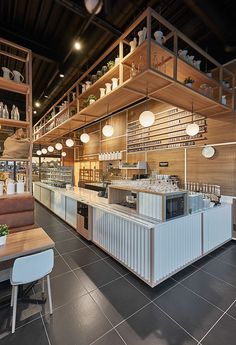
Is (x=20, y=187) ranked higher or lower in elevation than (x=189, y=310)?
higher

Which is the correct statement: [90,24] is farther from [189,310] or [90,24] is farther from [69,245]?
[189,310]

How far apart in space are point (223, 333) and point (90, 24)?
4.72 m

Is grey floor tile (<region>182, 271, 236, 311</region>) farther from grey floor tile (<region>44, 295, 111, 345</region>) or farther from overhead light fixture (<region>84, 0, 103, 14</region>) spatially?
overhead light fixture (<region>84, 0, 103, 14</region>)

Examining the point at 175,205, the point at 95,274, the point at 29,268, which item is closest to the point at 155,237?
the point at 175,205

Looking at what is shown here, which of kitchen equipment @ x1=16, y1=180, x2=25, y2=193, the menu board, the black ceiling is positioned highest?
the black ceiling

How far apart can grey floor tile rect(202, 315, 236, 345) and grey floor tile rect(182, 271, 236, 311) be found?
193mm

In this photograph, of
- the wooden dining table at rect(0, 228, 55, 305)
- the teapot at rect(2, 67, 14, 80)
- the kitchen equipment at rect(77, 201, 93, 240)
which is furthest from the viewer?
the kitchen equipment at rect(77, 201, 93, 240)

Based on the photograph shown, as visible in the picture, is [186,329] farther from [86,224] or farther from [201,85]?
[201,85]

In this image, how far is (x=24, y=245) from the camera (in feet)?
6.27

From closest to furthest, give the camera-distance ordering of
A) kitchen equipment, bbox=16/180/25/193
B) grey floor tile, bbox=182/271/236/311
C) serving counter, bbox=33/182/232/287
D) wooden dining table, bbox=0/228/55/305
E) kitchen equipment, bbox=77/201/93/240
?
wooden dining table, bbox=0/228/55/305
grey floor tile, bbox=182/271/236/311
serving counter, bbox=33/182/232/287
kitchen equipment, bbox=16/180/25/193
kitchen equipment, bbox=77/201/93/240

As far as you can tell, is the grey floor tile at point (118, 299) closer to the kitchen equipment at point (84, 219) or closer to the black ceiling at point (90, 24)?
the kitchen equipment at point (84, 219)

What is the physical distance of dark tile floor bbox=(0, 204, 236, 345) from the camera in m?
1.67

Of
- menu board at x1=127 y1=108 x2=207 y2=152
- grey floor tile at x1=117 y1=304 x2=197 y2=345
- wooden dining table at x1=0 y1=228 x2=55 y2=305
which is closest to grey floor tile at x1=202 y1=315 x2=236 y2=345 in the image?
grey floor tile at x1=117 y1=304 x2=197 y2=345

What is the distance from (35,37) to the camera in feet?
11.7
